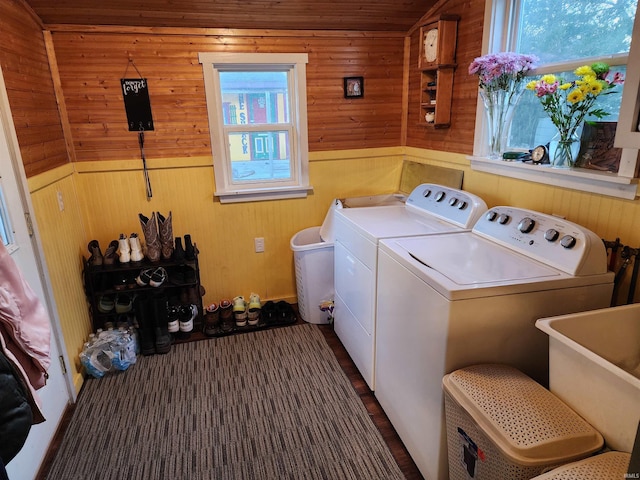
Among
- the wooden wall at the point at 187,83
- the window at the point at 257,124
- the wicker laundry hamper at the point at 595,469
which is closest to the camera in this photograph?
the wicker laundry hamper at the point at 595,469

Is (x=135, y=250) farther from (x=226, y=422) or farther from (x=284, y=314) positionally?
(x=226, y=422)

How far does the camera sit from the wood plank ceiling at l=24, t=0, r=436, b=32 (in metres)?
2.36

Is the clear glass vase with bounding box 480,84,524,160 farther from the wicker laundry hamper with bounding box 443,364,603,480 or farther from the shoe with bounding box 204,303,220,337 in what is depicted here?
the shoe with bounding box 204,303,220,337

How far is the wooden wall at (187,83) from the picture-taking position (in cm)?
256

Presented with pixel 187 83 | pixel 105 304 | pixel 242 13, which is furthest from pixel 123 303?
pixel 242 13

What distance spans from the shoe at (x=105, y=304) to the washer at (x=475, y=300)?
1858mm

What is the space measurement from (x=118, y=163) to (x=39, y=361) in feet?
6.20

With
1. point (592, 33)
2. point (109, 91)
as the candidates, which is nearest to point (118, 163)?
point (109, 91)

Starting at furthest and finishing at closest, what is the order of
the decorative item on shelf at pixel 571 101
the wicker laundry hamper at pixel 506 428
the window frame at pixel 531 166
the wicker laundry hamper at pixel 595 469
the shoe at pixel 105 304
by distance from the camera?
the shoe at pixel 105 304 → the decorative item on shelf at pixel 571 101 → the window frame at pixel 531 166 → the wicker laundry hamper at pixel 506 428 → the wicker laundry hamper at pixel 595 469

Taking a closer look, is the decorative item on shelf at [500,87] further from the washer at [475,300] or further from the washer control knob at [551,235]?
the washer control knob at [551,235]

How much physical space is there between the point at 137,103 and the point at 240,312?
155cm

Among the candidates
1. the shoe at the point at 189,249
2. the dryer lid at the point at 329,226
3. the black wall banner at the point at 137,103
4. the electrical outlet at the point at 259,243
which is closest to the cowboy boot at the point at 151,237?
the shoe at the point at 189,249

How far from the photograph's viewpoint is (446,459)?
155 centimetres

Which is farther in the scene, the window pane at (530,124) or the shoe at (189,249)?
the shoe at (189,249)
